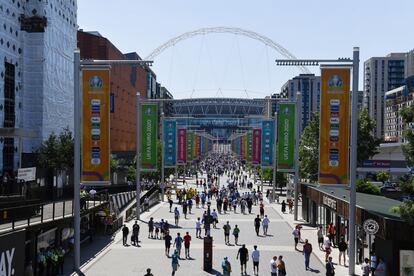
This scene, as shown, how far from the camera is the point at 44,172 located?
161ft

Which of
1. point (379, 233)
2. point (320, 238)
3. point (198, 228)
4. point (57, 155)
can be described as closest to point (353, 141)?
point (379, 233)

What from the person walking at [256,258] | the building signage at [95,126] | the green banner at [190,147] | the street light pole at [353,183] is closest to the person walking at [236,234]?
the person walking at [256,258]

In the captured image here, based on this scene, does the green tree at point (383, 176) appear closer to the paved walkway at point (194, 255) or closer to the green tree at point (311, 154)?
the green tree at point (311, 154)

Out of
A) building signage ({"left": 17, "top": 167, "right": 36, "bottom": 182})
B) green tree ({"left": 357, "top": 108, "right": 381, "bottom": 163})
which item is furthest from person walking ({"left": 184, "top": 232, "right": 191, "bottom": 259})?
green tree ({"left": 357, "top": 108, "right": 381, "bottom": 163})

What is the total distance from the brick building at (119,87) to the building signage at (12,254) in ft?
212

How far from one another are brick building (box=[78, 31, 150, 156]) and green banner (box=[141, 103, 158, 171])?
37405 mm

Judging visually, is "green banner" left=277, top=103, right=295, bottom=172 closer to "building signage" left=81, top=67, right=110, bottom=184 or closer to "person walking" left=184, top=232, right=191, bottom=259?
"person walking" left=184, top=232, right=191, bottom=259

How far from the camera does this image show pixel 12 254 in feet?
49.0

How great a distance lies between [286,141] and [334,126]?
18807 millimetres

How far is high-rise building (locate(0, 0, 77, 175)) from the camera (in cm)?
5412

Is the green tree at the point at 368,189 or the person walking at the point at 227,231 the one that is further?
the green tree at the point at 368,189

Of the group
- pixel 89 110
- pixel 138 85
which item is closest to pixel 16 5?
pixel 89 110

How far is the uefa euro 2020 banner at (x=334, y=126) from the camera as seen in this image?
2334 centimetres

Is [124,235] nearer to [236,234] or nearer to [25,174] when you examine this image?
[236,234]
